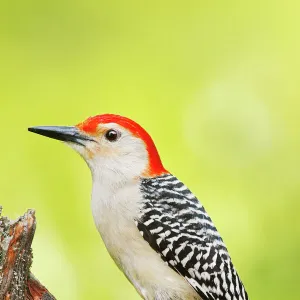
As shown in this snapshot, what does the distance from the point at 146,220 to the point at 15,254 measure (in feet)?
5.04

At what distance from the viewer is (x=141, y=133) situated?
5.78 m

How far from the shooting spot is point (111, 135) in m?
5.82

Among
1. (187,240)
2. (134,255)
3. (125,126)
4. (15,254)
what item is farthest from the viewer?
(125,126)

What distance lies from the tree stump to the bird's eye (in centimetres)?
164

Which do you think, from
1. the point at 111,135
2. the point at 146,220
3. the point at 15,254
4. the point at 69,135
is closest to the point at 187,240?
the point at 146,220

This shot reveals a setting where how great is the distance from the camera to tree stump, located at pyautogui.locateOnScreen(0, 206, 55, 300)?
13.8 feet

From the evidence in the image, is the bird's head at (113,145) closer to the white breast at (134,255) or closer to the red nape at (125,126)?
the red nape at (125,126)

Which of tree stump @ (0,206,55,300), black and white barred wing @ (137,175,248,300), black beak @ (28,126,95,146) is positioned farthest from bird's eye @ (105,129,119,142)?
tree stump @ (0,206,55,300)

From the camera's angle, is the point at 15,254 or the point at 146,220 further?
the point at 146,220

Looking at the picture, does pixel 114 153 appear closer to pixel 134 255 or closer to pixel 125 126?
pixel 125 126

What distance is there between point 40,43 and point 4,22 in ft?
1.44

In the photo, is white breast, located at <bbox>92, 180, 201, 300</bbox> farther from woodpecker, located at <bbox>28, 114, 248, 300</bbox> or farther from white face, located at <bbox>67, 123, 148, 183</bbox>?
white face, located at <bbox>67, 123, 148, 183</bbox>

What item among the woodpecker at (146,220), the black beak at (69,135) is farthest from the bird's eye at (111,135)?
the black beak at (69,135)

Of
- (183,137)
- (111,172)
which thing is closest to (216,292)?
(111,172)
